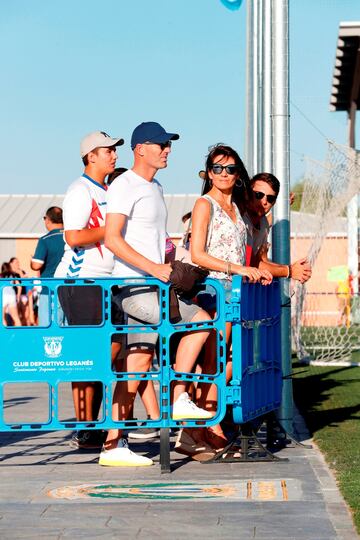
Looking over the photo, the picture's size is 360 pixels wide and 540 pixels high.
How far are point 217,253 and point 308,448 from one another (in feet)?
5.30

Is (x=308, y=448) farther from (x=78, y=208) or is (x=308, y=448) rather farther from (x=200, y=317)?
(x=78, y=208)

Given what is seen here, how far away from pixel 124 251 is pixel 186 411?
42.5 inches

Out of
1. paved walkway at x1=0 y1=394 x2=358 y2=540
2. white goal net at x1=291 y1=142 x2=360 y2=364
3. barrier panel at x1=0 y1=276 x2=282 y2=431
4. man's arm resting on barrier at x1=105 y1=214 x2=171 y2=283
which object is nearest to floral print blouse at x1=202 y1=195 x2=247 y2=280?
barrier panel at x1=0 y1=276 x2=282 y2=431

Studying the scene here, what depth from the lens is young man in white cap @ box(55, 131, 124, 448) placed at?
826 cm

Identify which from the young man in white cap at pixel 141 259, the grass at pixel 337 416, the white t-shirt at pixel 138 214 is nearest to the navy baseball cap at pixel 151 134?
the young man in white cap at pixel 141 259

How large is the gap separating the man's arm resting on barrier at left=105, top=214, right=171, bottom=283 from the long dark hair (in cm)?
79

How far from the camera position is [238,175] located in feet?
27.2

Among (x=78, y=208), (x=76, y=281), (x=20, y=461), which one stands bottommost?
(x=20, y=461)

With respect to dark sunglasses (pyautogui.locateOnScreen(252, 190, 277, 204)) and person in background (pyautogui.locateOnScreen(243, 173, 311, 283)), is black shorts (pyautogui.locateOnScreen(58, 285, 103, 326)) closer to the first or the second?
person in background (pyautogui.locateOnScreen(243, 173, 311, 283))

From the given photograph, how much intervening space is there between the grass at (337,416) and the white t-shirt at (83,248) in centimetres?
201

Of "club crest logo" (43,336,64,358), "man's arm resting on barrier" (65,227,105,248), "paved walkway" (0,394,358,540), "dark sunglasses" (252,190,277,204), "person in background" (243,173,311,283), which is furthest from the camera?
"dark sunglasses" (252,190,277,204)

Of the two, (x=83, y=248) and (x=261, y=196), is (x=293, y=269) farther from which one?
(x=83, y=248)

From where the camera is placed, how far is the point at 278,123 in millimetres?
9430

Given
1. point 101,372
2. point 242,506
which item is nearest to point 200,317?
point 101,372
